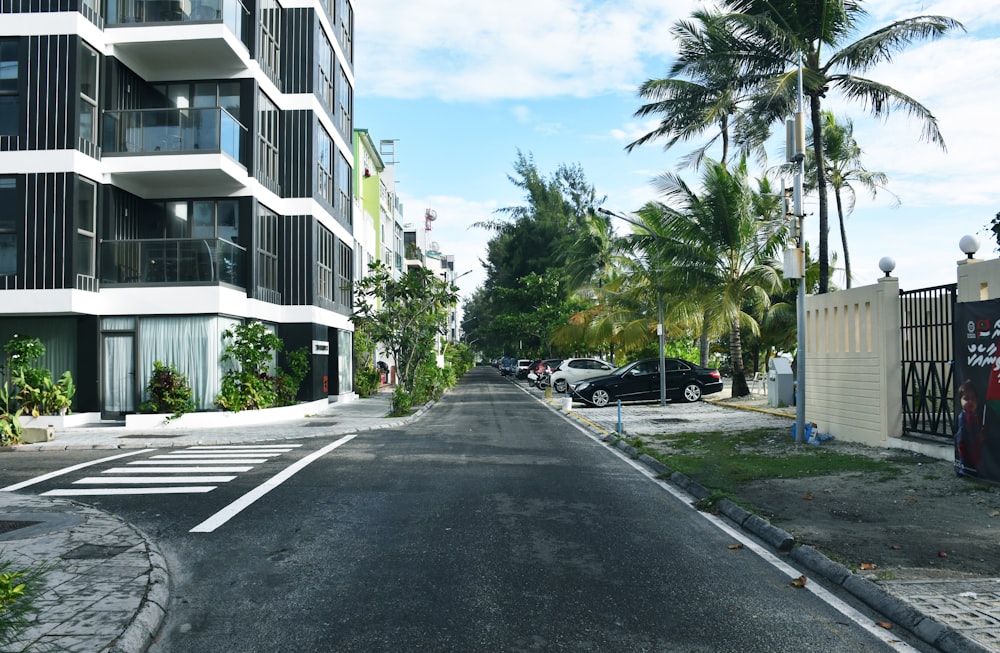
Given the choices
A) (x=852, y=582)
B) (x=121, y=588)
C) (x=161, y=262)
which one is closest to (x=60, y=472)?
(x=121, y=588)

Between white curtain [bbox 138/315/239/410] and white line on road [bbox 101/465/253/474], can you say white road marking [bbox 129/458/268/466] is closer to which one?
white line on road [bbox 101/465/253/474]

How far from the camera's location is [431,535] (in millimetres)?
7312

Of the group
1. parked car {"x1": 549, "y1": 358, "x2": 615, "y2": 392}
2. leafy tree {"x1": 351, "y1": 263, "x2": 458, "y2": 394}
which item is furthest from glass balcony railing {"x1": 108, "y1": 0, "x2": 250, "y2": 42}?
parked car {"x1": 549, "y1": 358, "x2": 615, "y2": 392}

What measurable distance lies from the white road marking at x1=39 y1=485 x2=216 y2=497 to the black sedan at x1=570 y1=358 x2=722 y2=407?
58.8 ft

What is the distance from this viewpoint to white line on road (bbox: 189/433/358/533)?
7.96 meters

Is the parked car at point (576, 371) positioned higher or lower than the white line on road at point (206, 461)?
higher

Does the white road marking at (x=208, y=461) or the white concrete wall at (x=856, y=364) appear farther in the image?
the white road marking at (x=208, y=461)

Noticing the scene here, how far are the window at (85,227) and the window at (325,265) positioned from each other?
23.2 ft

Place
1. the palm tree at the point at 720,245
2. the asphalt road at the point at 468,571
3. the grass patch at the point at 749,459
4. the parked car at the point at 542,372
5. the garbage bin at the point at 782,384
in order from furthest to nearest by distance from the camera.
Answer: the parked car at the point at 542,372 → the palm tree at the point at 720,245 → the garbage bin at the point at 782,384 → the grass patch at the point at 749,459 → the asphalt road at the point at 468,571

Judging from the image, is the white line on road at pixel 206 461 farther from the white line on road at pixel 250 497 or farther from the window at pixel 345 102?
the window at pixel 345 102

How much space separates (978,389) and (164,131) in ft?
60.2

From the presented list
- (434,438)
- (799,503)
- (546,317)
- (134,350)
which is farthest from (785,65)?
(546,317)

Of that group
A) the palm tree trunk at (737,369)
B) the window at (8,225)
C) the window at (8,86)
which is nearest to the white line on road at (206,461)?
the window at (8,225)

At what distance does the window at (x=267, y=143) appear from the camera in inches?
881
